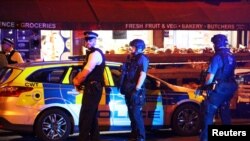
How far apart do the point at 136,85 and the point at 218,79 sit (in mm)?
1452

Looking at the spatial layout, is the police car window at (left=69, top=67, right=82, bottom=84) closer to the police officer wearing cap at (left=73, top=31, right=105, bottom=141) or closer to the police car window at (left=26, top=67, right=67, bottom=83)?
the police car window at (left=26, top=67, right=67, bottom=83)

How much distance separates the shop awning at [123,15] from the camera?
1659cm

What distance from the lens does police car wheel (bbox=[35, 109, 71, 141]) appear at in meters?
10.7

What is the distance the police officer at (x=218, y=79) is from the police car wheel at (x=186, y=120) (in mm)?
2049

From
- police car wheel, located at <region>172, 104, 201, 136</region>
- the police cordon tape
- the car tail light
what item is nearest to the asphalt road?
police car wheel, located at <region>172, 104, 201, 136</region>

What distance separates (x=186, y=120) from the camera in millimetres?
11914

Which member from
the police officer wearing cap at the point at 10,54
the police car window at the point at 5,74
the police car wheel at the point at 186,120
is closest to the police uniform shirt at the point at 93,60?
the police car window at the point at 5,74

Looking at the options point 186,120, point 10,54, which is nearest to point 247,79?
point 186,120

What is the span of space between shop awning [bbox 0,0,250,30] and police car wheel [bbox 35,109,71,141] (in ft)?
19.5

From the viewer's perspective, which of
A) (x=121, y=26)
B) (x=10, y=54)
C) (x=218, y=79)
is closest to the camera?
(x=218, y=79)

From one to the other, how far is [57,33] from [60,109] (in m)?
8.10

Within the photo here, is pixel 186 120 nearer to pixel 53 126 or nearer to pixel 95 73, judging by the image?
pixel 53 126

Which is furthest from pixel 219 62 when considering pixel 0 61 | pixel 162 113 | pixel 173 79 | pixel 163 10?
pixel 163 10

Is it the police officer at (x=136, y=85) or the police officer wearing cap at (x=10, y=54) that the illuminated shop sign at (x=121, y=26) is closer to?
the police officer wearing cap at (x=10, y=54)
